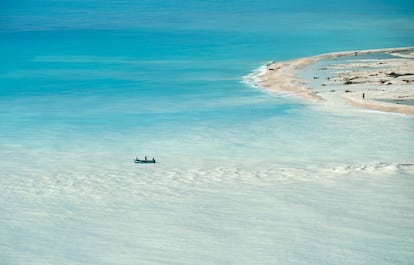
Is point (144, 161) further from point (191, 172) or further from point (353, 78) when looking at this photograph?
point (353, 78)

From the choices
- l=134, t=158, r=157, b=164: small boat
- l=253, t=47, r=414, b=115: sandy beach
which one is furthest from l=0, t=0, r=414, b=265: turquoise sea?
l=253, t=47, r=414, b=115: sandy beach

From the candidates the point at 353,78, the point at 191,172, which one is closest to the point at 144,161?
the point at 191,172

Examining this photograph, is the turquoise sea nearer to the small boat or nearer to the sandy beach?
the small boat

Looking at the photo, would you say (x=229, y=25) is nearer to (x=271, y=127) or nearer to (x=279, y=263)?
(x=271, y=127)

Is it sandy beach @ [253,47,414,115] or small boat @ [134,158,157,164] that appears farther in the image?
sandy beach @ [253,47,414,115]

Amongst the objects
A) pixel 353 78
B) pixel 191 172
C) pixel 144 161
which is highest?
pixel 353 78

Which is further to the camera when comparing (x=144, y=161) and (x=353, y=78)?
(x=353, y=78)
